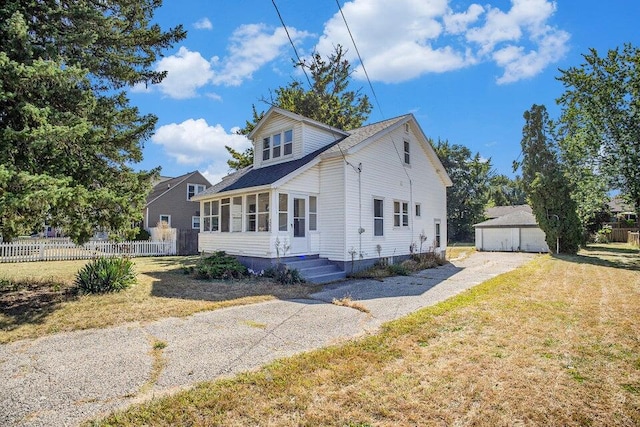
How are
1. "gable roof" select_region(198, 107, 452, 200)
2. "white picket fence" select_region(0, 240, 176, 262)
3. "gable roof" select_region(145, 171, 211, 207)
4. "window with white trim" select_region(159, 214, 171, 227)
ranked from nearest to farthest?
"gable roof" select_region(198, 107, 452, 200)
"white picket fence" select_region(0, 240, 176, 262)
"window with white trim" select_region(159, 214, 171, 227)
"gable roof" select_region(145, 171, 211, 207)

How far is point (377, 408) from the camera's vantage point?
338 centimetres

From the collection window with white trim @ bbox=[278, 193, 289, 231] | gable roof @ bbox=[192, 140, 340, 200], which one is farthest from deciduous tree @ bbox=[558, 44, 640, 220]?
window with white trim @ bbox=[278, 193, 289, 231]

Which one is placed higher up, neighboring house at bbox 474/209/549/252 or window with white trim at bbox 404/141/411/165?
window with white trim at bbox 404/141/411/165

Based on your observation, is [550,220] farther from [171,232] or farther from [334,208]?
[171,232]

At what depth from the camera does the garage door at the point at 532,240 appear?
26.5 meters

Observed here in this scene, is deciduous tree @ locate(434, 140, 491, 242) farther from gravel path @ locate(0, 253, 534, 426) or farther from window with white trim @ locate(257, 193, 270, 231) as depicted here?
gravel path @ locate(0, 253, 534, 426)

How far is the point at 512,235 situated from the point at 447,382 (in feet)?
91.3

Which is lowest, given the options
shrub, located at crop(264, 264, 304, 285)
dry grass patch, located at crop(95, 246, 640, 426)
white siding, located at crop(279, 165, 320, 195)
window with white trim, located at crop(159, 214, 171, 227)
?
dry grass patch, located at crop(95, 246, 640, 426)

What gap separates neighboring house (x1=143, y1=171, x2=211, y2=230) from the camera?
28.9 meters

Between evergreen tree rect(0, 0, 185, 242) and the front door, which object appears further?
the front door

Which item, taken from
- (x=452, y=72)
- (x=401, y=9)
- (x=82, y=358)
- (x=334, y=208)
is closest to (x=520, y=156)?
(x=452, y=72)

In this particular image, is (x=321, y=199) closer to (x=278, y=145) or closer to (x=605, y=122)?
(x=278, y=145)

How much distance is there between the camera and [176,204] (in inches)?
1198

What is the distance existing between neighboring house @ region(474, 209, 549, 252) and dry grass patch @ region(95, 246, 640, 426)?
23.0m
